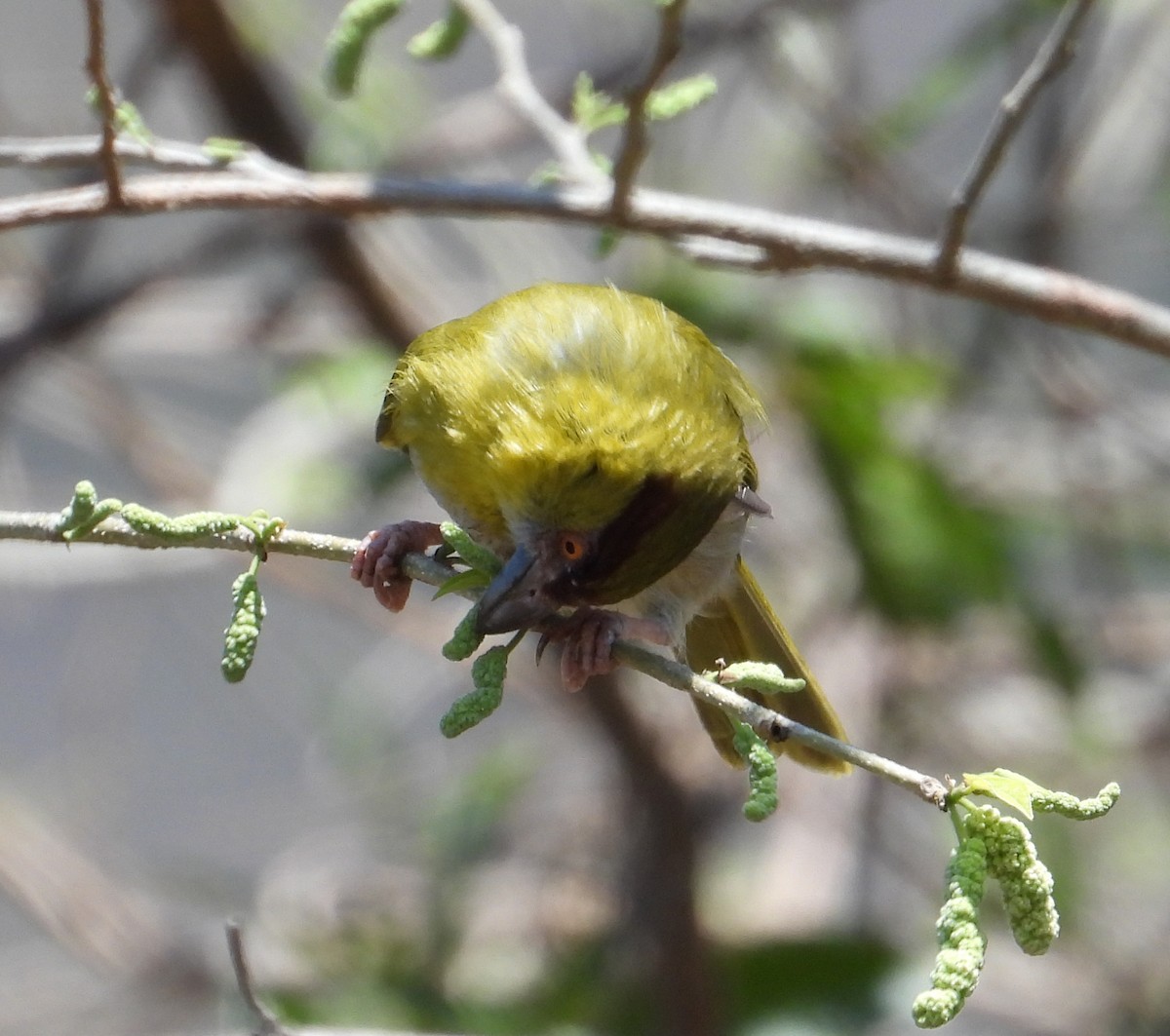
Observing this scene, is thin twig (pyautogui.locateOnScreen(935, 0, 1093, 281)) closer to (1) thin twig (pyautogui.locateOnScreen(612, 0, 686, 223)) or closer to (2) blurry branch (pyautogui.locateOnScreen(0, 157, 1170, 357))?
(2) blurry branch (pyautogui.locateOnScreen(0, 157, 1170, 357))

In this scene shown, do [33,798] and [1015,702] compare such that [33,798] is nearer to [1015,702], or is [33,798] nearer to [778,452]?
[778,452]

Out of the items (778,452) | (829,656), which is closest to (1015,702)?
(829,656)

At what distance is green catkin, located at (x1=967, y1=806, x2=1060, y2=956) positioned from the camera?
1.31m

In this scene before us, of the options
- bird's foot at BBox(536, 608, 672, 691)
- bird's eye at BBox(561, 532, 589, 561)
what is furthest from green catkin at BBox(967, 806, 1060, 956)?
bird's eye at BBox(561, 532, 589, 561)

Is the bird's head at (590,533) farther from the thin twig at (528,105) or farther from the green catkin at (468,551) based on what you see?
the thin twig at (528,105)

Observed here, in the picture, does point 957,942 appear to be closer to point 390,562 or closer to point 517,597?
point 517,597

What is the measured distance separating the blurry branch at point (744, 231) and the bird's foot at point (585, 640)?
60 cm

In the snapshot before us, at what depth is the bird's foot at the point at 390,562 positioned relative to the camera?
228 cm

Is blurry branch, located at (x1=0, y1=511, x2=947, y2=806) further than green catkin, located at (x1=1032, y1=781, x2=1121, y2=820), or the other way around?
blurry branch, located at (x1=0, y1=511, x2=947, y2=806)

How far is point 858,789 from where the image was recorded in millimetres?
4789

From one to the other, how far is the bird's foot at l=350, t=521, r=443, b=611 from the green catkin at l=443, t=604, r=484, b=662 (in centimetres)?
49

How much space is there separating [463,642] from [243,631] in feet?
1.00

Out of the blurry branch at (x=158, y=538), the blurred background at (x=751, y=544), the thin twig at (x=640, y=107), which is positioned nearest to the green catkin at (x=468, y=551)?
the blurry branch at (x=158, y=538)

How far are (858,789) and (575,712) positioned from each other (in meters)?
0.99
